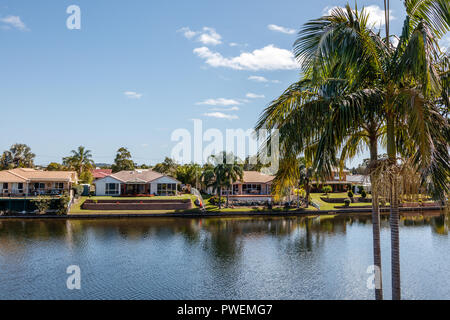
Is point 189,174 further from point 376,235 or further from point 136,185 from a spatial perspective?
point 376,235

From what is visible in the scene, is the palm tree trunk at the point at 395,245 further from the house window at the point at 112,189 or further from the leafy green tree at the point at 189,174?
the leafy green tree at the point at 189,174

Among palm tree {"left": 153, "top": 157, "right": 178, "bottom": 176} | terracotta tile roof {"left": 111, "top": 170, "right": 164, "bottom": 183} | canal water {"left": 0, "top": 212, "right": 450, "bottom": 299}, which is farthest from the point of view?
palm tree {"left": 153, "top": 157, "right": 178, "bottom": 176}

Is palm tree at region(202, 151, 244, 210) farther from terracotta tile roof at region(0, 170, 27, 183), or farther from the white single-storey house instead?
terracotta tile roof at region(0, 170, 27, 183)

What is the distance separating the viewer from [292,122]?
795 centimetres

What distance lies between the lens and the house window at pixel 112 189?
175 ft

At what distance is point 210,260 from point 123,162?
57353 millimetres

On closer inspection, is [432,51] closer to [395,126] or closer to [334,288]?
[395,126]

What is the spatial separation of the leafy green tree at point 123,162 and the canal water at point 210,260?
1523 inches

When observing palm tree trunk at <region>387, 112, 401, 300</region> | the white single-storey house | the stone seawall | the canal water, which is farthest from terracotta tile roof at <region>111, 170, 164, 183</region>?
palm tree trunk at <region>387, 112, 401, 300</region>

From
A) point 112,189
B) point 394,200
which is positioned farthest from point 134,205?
point 394,200

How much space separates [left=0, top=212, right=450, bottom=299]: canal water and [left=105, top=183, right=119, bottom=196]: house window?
15431 millimetres

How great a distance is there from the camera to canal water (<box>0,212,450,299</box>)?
17.8 meters

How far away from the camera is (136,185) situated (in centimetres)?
5456
